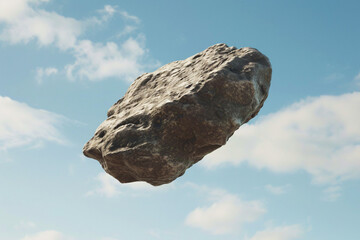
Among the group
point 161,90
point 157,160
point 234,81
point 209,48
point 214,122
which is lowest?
point 157,160

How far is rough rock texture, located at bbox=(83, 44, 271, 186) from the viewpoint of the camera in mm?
7117

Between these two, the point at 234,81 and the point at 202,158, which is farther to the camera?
the point at 202,158

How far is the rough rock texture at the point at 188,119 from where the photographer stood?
7117mm

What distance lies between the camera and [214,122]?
7.06 meters

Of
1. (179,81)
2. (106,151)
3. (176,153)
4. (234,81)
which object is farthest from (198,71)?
(106,151)

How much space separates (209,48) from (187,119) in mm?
2068

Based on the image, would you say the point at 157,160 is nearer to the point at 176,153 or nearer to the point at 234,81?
the point at 176,153

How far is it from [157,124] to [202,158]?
116 cm

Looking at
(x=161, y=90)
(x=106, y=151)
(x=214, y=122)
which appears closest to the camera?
(x=214, y=122)

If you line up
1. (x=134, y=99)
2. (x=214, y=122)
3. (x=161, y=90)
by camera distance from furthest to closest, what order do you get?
(x=134, y=99) < (x=161, y=90) < (x=214, y=122)

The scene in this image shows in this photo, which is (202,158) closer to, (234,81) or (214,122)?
(214,122)

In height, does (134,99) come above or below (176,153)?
above

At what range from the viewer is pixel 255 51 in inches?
307

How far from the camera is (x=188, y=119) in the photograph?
708 centimetres
